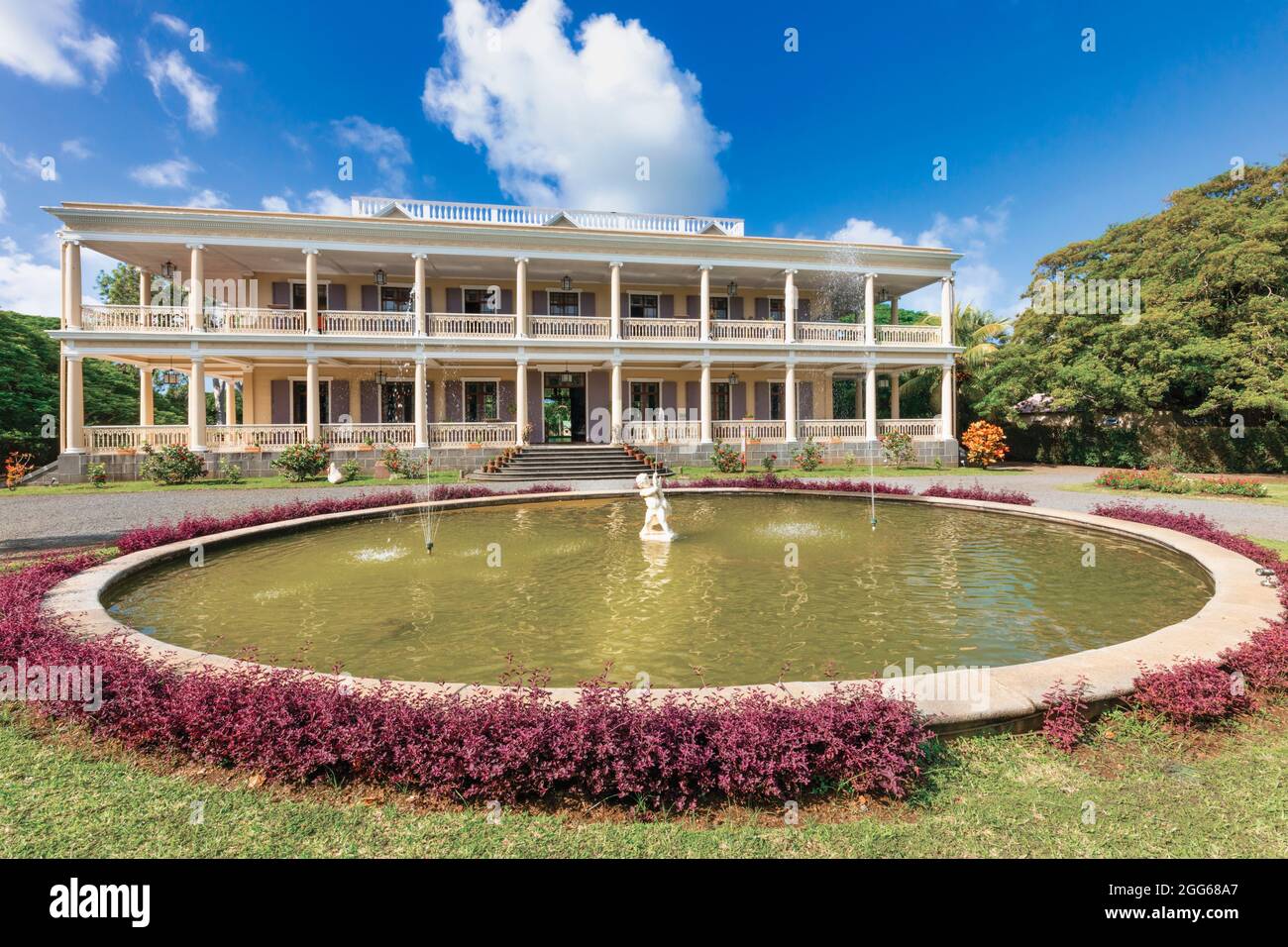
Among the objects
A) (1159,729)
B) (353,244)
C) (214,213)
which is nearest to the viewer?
(1159,729)

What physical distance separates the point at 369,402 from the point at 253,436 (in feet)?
15.2

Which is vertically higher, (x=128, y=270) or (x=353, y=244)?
(x=128, y=270)

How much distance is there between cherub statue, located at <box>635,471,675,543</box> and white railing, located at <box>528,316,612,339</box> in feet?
49.0

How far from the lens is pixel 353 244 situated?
21.0 metres

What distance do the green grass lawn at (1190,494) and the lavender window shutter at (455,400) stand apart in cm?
2097

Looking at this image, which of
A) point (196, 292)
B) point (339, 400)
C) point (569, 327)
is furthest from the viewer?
point (339, 400)

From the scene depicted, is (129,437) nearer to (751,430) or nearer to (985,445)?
(751,430)

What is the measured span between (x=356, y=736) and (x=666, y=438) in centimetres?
2068

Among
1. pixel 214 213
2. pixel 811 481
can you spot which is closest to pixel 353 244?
pixel 214 213

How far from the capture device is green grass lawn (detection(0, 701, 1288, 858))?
251cm

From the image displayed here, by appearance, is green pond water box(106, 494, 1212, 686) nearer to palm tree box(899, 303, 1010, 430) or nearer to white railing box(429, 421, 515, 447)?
white railing box(429, 421, 515, 447)

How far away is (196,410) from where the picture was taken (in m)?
20.1

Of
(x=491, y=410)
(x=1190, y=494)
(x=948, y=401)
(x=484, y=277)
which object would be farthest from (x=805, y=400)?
(x=1190, y=494)
